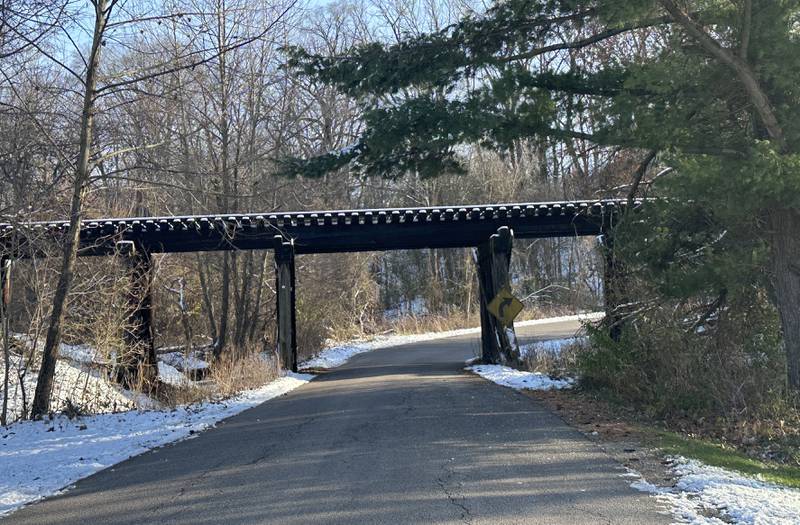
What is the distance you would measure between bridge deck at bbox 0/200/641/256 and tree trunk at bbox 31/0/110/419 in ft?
22.6

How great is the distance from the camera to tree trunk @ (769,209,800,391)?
38.3 feet

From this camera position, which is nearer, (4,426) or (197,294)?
(4,426)

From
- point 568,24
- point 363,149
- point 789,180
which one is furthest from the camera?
point 363,149

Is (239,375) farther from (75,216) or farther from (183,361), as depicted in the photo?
(183,361)

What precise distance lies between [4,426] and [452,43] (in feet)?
31.7

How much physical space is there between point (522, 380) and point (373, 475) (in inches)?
385

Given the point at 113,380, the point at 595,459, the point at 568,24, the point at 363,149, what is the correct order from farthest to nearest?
the point at 113,380, the point at 363,149, the point at 568,24, the point at 595,459

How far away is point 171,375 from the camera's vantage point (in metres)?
23.5

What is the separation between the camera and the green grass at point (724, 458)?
25.0ft

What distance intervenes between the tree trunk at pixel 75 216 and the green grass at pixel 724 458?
9.79m

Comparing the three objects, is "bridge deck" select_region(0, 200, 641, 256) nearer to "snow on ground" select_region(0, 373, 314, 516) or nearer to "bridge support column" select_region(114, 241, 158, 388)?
"bridge support column" select_region(114, 241, 158, 388)

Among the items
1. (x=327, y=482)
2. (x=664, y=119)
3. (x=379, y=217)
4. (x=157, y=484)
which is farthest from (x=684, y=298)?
(x=379, y=217)

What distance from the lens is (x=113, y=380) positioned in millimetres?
16672

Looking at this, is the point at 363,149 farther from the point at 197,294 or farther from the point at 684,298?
the point at 197,294
